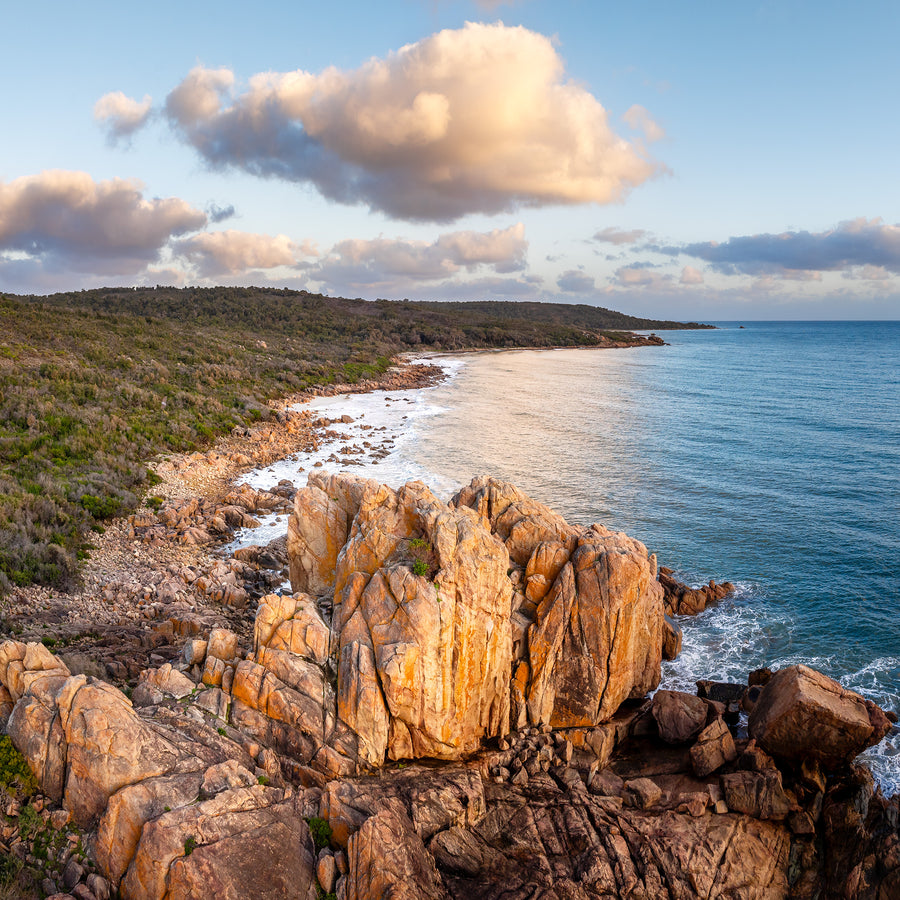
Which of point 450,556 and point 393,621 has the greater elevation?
point 450,556

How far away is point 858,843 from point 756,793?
2254mm

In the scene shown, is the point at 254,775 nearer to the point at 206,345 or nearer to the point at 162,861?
the point at 162,861

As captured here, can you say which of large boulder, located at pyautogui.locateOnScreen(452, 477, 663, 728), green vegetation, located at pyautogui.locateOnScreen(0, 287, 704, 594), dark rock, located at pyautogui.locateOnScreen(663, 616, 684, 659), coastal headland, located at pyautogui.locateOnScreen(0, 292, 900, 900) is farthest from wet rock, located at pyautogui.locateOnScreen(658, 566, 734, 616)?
green vegetation, located at pyautogui.locateOnScreen(0, 287, 704, 594)

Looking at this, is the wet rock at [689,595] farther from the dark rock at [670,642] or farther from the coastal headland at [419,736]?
the coastal headland at [419,736]

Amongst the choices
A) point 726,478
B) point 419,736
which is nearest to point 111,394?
point 419,736

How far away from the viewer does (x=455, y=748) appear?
1583 centimetres

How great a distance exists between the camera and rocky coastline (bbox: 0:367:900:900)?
11188 millimetres

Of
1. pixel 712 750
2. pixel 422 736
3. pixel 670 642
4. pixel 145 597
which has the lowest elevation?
pixel 712 750

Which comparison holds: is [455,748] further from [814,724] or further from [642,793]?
[814,724]

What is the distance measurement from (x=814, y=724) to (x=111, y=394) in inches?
1901

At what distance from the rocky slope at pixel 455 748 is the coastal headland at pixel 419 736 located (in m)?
0.05

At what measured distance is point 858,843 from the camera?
14.0m

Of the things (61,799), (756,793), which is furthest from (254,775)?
(756,793)

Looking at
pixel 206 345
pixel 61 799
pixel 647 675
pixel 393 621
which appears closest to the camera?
pixel 61 799
